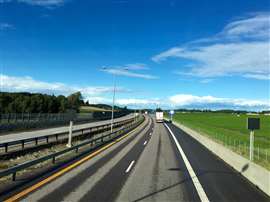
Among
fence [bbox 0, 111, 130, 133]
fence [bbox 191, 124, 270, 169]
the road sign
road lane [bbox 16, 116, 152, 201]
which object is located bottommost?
road lane [bbox 16, 116, 152, 201]

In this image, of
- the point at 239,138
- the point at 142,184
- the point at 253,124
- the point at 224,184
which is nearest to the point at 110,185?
the point at 142,184

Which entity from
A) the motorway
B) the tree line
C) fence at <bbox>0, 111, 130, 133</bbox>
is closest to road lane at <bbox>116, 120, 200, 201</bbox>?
the motorway

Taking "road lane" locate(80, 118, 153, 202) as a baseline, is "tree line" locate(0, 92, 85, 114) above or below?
above

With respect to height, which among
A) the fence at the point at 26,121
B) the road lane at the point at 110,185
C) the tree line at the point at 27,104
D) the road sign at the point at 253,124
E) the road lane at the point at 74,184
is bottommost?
the road lane at the point at 110,185

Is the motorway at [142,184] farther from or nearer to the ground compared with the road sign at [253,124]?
nearer to the ground

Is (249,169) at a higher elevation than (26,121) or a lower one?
lower

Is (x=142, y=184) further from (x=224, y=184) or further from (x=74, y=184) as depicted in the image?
(x=224, y=184)

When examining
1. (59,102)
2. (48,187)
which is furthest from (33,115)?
(59,102)

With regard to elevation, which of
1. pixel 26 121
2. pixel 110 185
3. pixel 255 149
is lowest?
pixel 110 185

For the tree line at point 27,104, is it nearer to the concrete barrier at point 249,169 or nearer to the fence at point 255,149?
the fence at point 255,149

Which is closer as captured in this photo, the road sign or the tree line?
the road sign

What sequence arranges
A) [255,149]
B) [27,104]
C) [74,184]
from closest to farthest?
[74,184]
[255,149]
[27,104]

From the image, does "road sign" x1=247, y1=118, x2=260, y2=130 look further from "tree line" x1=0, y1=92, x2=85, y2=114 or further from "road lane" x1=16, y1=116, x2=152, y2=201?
"tree line" x1=0, y1=92, x2=85, y2=114

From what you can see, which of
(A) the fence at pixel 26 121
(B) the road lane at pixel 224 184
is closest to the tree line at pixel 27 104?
(A) the fence at pixel 26 121
